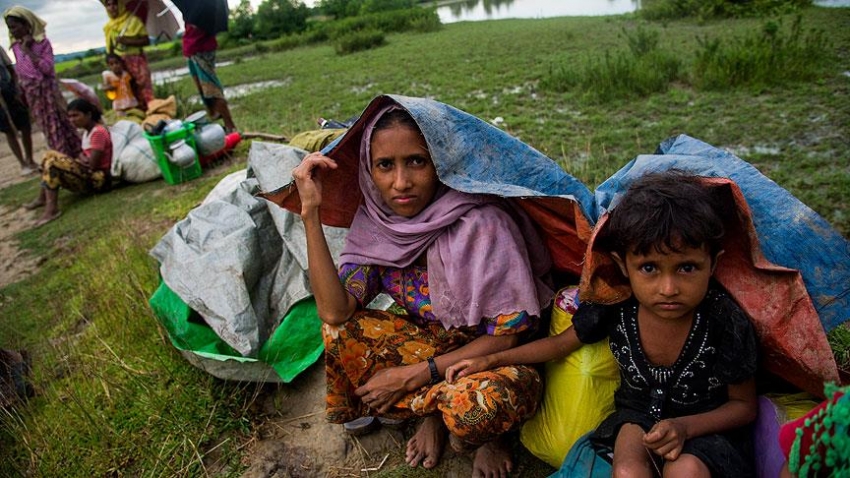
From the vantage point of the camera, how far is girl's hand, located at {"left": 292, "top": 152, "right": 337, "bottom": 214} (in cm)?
194

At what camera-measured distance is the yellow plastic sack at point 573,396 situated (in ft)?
5.79

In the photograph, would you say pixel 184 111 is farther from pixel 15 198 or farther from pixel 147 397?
pixel 147 397

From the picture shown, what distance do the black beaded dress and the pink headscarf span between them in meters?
0.26

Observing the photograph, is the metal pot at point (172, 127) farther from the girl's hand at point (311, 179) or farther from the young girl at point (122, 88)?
the girl's hand at point (311, 179)

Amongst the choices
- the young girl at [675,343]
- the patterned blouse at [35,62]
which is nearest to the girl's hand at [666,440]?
the young girl at [675,343]

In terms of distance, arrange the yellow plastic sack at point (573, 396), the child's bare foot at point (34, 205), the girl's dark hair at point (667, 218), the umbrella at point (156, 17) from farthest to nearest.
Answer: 1. the umbrella at point (156, 17)
2. the child's bare foot at point (34, 205)
3. the yellow plastic sack at point (573, 396)
4. the girl's dark hair at point (667, 218)

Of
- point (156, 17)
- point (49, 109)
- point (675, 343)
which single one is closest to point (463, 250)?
point (675, 343)

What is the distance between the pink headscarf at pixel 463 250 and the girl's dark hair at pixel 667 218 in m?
0.38

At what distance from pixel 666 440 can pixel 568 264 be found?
74 centimetres

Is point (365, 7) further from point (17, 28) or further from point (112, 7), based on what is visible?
point (17, 28)

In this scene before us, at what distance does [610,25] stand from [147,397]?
13.0 meters

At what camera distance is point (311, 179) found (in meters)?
1.96

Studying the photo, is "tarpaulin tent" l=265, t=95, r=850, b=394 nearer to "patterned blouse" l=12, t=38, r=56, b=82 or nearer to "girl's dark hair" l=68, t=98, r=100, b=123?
"girl's dark hair" l=68, t=98, r=100, b=123

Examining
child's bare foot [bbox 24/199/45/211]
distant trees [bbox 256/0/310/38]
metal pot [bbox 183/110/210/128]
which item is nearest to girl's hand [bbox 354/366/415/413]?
metal pot [bbox 183/110/210/128]
